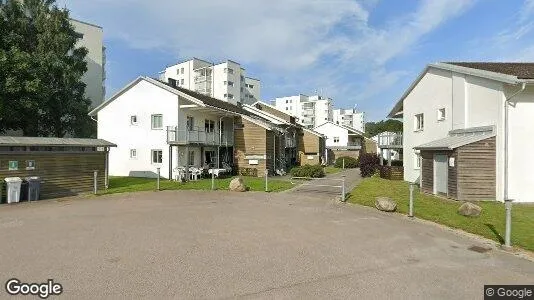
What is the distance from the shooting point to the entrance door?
18391mm

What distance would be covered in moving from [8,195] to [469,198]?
827 inches

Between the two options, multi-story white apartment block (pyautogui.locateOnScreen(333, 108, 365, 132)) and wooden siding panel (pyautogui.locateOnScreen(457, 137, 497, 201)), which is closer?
wooden siding panel (pyautogui.locateOnScreen(457, 137, 497, 201))

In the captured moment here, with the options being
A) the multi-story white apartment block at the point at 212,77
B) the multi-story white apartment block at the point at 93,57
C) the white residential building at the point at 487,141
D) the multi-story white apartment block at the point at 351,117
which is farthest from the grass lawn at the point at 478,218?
the multi-story white apartment block at the point at 351,117

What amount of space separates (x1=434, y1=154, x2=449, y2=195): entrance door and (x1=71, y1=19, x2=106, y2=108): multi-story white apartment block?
155ft

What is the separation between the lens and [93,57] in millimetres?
53344

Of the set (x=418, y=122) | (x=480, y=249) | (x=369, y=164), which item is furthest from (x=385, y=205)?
(x=369, y=164)

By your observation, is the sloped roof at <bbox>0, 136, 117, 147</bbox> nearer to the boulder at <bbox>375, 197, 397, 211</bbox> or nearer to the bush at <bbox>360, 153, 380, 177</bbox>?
the boulder at <bbox>375, 197, 397, 211</bbox>

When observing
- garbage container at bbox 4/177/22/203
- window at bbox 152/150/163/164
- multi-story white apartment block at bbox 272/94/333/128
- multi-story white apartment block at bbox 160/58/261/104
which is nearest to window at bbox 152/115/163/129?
window at bbox 152/150/163/164

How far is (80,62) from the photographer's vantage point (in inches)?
1399

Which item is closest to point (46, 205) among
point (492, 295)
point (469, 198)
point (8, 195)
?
point (8, 195)

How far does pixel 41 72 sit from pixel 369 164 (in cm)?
2937

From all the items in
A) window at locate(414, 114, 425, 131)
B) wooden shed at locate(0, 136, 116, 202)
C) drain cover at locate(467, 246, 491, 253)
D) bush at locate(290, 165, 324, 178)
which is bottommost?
drain cover at locate(467, 246, 491, 253)

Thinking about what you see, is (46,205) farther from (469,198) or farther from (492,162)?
(492,162)

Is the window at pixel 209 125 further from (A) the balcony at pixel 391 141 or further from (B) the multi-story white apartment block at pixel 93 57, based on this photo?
(B) the multi-story white apartment block at pixel 93 57
